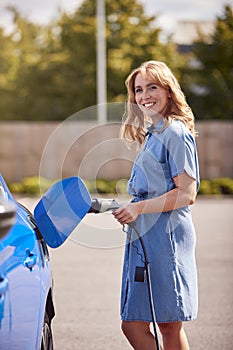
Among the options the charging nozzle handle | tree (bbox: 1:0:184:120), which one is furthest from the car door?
tree (bbox: 1:0:184:120)

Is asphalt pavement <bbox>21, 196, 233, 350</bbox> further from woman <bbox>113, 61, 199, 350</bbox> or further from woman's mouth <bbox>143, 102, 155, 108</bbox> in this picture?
woman's mouth <bbox>143, 102, 155, 108</bbox>

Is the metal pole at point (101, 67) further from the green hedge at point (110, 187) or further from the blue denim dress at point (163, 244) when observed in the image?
the blue denim dress at point (163, 244)

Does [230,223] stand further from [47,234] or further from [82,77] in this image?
[82,77]

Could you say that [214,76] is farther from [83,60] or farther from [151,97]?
[151,97]

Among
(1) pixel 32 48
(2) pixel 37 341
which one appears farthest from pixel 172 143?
(1) pixel 32 48

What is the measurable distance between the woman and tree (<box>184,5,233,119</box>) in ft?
98.7

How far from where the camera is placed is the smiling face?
4594 millimetres

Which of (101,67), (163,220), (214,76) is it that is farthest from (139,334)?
(214,76)

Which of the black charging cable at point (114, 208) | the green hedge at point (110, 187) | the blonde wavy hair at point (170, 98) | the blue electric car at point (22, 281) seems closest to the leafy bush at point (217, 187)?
the green hedge at point (110, 187)

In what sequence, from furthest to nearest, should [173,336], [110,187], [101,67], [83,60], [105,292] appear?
1. [83,60]
2. [101,67]
3. [110,187]
4. [105,292]
5. [173,336]

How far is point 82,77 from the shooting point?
34.6 m

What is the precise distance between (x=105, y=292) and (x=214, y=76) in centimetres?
2642

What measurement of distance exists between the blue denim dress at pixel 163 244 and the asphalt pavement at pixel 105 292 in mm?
148

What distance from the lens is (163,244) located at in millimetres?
4473
